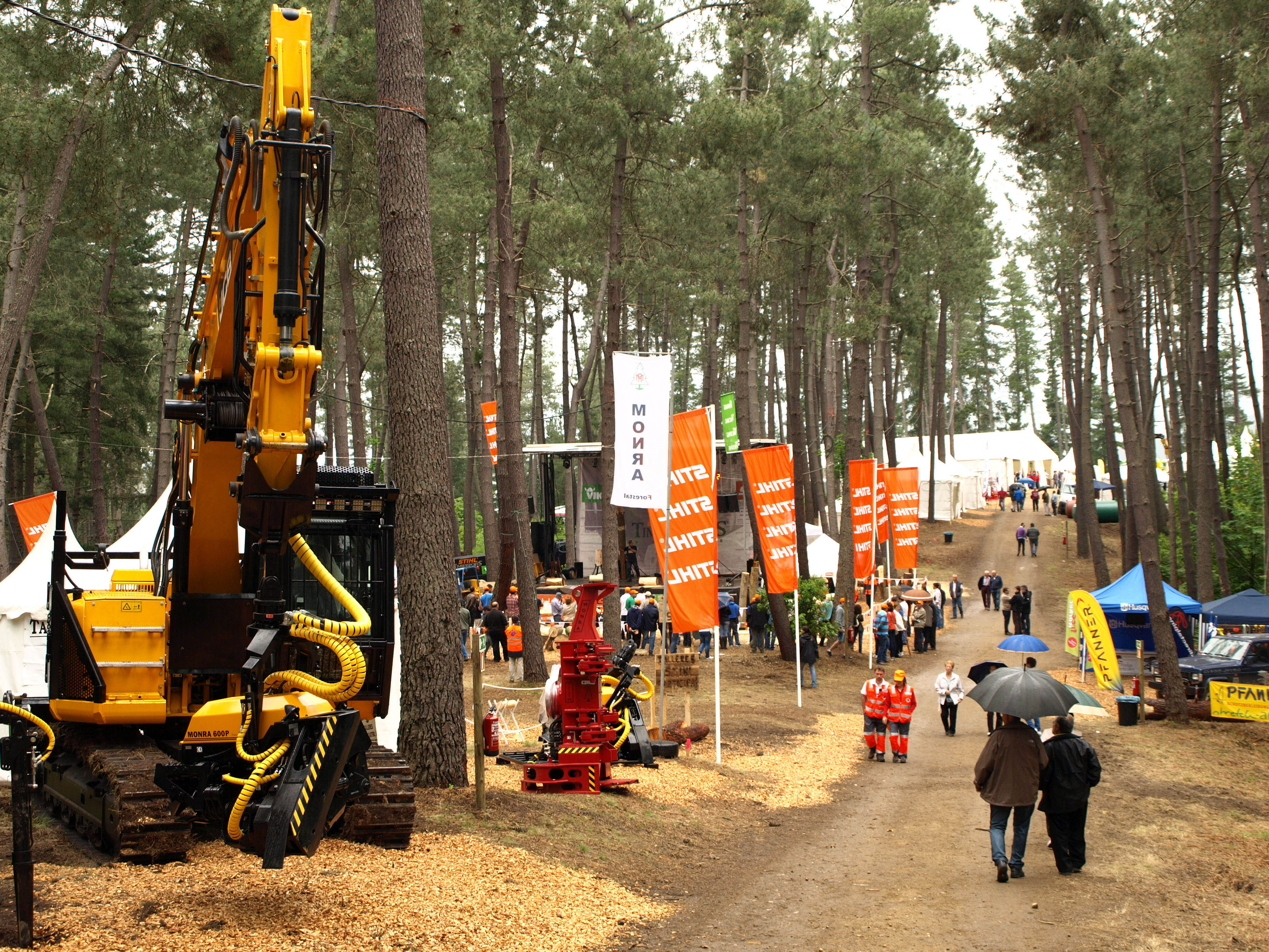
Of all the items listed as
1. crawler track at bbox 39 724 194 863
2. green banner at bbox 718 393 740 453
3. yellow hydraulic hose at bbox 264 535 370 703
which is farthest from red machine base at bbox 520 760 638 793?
green banner at bbox 718 393 740 453

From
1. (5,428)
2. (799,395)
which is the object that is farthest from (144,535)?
(799,395)

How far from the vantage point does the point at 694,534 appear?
14.6m

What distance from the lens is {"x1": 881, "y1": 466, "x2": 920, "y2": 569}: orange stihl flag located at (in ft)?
88.6

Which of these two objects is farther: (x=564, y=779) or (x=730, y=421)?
(x=730, y=421)

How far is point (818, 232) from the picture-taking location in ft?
109

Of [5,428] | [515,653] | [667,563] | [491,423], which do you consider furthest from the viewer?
[491,423]

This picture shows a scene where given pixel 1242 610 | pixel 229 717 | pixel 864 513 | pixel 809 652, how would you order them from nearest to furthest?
pixel 229 717
pixel 1242 610
pixel 809 652
pixel 864 513

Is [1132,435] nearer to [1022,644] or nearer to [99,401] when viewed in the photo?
[1022,644]

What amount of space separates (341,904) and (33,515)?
18.1m

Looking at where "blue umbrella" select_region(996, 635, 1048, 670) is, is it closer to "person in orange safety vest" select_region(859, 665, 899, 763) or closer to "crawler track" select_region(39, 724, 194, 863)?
"person in orange safety vest" select_region(859, 665, 899, 763)

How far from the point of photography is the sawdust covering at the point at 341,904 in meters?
5.71

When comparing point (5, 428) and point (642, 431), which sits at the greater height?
point (5, 428)

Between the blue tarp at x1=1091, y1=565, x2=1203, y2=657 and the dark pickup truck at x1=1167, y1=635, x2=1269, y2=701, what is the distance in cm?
188

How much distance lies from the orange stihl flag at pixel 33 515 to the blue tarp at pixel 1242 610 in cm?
2294
